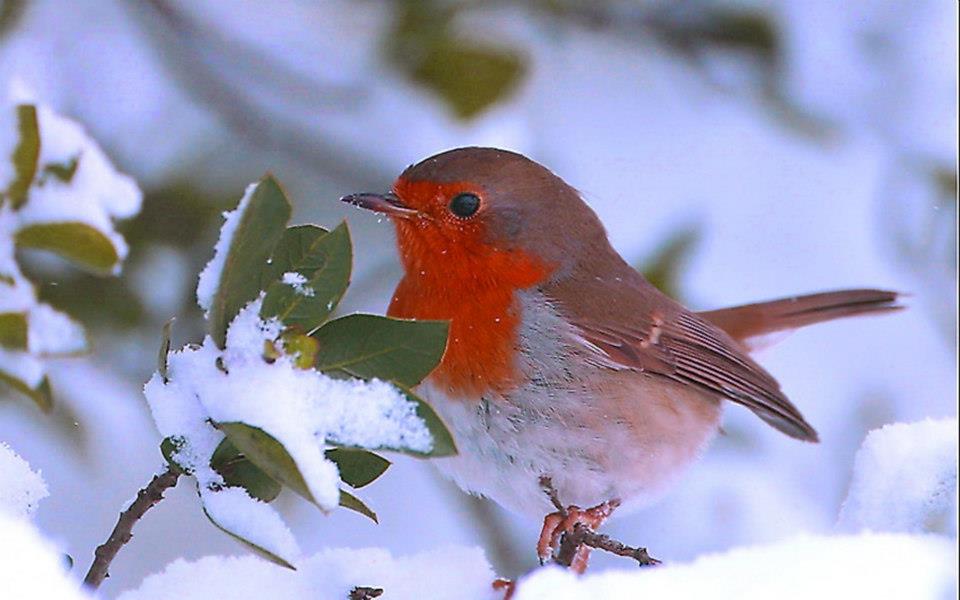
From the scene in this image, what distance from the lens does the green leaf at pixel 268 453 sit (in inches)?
33.6

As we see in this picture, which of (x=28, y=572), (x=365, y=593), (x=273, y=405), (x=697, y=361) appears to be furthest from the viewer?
(x=697, y=361)

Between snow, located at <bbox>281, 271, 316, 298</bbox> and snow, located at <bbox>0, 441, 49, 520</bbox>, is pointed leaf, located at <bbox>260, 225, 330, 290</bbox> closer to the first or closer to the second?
snow, located at <bbox>281, 271, 316, 298</bbox>

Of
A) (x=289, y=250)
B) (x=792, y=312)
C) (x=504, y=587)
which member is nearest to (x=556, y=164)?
(x=792, y=312)

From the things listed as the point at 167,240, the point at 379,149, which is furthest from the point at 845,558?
the point at 379,149

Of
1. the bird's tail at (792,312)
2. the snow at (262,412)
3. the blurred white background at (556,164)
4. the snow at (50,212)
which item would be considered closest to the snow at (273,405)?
the snow at (262,412)

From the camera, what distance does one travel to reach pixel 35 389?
3.69ft

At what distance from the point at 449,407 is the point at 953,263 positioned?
1773mm

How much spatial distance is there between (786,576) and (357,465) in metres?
0.36

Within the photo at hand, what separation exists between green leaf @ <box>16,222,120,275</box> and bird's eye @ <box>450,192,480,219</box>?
77 cm

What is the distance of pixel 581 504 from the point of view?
5.81 feet

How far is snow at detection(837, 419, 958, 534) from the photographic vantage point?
1031 millimetres

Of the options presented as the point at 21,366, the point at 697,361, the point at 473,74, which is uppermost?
the point at 473,74

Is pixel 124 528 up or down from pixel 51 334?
down

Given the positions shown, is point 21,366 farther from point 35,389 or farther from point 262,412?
point 262,412
